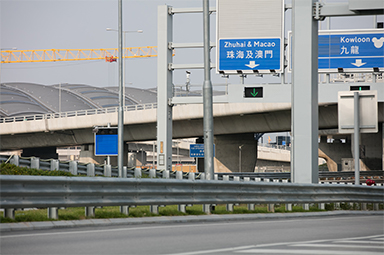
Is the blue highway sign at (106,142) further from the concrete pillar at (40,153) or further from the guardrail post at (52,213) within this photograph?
the concrete pillar at (40,153)

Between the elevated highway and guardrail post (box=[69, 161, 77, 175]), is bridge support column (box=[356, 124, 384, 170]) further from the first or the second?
guardrail post (box=[69, 161, 77, 175])

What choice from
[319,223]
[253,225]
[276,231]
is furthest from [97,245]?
[319,223]

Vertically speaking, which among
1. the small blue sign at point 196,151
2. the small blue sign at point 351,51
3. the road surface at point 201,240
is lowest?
the road surface at point 201,240

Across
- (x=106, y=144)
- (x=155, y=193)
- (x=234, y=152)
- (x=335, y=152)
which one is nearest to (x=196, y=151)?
(x=106, y=144)

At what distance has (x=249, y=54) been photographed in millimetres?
30547

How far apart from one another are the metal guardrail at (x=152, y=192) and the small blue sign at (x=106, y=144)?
1782 centimetres

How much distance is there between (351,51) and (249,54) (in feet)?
20.5

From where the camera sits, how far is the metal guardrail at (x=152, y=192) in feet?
34.4

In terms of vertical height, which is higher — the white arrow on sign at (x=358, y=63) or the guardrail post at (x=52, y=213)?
the white arrow on sign at (x=358, y=63)

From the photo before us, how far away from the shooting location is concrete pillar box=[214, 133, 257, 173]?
52.8 meters

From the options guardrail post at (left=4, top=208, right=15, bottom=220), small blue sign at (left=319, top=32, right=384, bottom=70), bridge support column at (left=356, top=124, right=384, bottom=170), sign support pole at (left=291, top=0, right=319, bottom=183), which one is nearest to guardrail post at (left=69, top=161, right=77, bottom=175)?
sign support pole at (left=291, top=0, right=319, bottom=183)

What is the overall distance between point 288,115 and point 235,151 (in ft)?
29.5

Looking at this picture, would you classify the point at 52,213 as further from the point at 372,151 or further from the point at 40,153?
the point at 40,153

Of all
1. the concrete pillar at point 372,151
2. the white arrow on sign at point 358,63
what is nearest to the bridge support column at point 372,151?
the concrete pillar at point 372,151
